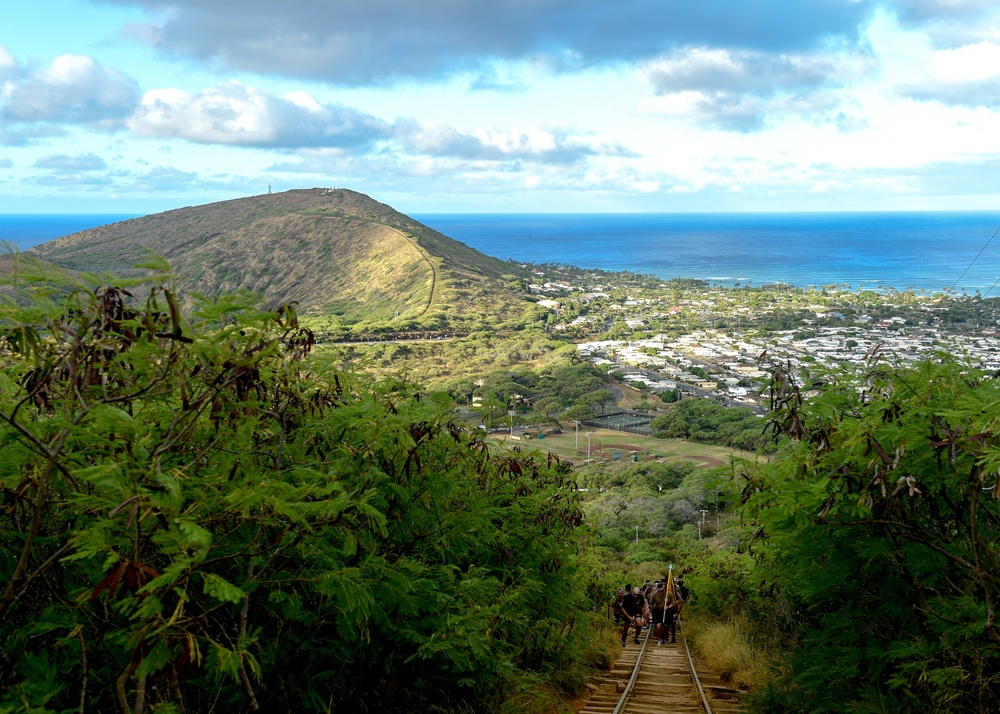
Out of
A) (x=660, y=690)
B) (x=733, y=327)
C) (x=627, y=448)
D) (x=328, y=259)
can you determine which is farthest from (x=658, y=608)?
(x=328, y=259)

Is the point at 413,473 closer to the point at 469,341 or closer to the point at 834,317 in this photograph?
the point at 469,341

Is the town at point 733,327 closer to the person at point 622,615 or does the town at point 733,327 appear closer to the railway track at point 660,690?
the person at point 622,615

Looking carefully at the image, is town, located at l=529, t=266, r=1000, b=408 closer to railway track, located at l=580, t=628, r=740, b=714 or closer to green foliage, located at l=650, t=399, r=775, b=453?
green foliage, located at l=650, t=399, r=775, b=453

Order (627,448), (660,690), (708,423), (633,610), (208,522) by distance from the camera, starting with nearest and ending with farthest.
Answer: (208,522)
(660,690)
(633,610)
(627,448)
(708,423)

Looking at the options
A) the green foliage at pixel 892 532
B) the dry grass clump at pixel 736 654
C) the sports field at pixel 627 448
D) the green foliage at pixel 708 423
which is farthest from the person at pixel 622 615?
the green foliage at pixel 708 423

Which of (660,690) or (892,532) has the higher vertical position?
(892,532)

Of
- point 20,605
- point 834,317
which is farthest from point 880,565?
point 834,317

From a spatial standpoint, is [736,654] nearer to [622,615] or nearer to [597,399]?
[622,615]
